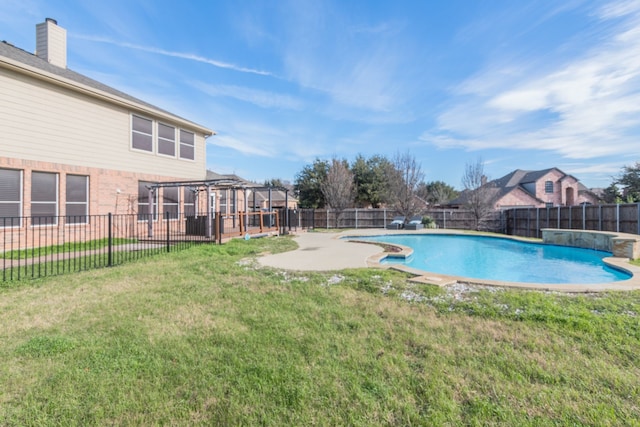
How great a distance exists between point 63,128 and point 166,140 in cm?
428

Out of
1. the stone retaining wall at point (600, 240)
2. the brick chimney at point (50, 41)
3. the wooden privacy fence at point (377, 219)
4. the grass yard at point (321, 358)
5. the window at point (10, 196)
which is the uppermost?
the brick chimney at point (50, 41)

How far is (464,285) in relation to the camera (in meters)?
5.28

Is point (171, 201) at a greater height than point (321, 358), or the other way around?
point (171, 201)

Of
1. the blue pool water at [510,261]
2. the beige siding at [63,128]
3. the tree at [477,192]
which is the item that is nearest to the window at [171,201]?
the beige siding at [63,128]

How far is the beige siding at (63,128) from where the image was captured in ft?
30.8

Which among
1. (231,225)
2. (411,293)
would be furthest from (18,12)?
(411,293)

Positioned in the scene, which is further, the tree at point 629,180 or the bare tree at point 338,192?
the tree at point 629,180

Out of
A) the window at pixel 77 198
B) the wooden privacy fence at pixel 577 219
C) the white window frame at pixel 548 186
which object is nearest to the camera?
the window at pixel 77 198

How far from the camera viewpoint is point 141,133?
531 inches

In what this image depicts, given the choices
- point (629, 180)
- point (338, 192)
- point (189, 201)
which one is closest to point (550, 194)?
point (629, 180)

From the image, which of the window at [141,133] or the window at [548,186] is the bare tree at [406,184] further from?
the window at [548,186]

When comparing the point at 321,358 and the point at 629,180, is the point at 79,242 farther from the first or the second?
the point at 629,180

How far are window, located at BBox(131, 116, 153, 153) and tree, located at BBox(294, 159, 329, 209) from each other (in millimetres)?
19471

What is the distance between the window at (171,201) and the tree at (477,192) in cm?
1916
